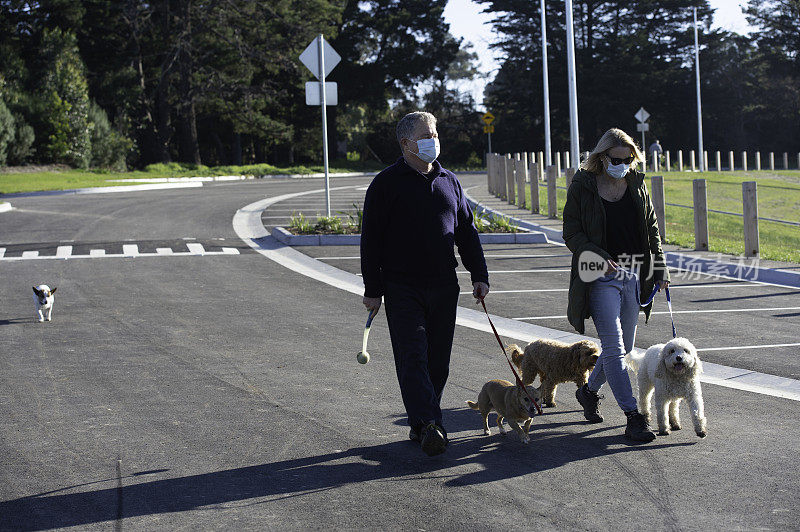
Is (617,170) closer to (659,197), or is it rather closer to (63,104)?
(659,197)

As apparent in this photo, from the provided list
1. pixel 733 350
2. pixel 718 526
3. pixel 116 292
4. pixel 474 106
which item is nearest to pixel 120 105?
pixel 474 106

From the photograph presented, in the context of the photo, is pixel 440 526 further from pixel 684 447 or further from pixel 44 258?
pixel 44 258

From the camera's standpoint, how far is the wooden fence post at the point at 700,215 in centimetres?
1530

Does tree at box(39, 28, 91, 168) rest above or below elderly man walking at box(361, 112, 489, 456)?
above

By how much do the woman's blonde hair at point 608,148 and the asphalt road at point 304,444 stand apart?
1.72 meters

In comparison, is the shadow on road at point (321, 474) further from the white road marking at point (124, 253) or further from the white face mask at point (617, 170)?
the white road marking at point (124, 253)

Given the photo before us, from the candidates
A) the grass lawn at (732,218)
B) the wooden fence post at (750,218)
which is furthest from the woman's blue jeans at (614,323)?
the grass lawn at (732,218)

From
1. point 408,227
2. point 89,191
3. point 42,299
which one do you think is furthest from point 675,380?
point 89,191

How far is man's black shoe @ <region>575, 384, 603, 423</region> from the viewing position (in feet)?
20.7

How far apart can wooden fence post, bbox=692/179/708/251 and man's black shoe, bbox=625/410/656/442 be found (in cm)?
1010

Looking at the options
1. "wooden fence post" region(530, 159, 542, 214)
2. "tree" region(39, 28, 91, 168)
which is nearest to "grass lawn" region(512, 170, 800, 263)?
"wooden fence post" region(530, 159, 542, 214)

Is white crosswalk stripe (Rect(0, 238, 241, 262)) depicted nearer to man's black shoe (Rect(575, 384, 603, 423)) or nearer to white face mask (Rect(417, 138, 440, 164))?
man's black shoe (Rect(575, 384, 603, 423))

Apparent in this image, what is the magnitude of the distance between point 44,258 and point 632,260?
11.8m

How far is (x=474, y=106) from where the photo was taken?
66.1 metres
